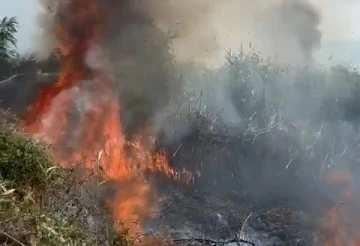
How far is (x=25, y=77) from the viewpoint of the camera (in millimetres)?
22375

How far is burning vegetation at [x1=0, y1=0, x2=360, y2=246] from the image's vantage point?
1605 cm

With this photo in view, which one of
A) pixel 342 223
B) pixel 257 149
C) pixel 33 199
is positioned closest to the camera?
pixel 33 199

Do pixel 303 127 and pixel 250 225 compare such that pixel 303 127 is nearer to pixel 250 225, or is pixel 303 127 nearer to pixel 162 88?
pixel 162 88

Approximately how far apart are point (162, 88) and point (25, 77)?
6193mm

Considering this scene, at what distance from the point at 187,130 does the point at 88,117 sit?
180 inches

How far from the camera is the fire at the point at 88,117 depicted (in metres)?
17.4

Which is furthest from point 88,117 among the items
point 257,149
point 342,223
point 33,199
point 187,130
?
point 33,199

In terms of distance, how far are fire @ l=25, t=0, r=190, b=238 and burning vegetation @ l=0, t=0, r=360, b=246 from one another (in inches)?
1.9

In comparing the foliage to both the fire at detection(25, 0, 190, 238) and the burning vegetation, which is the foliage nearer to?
the burning vegetation

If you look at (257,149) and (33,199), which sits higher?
(33,199)

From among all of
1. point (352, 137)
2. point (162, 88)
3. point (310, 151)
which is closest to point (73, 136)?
point (162, 88)

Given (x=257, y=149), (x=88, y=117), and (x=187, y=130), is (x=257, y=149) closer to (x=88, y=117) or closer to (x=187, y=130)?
(x=187, y=130)

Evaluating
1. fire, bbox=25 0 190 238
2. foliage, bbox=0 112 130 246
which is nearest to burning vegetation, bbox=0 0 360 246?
fire, bbox=25 0 190 238

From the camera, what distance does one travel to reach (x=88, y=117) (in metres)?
19.0
